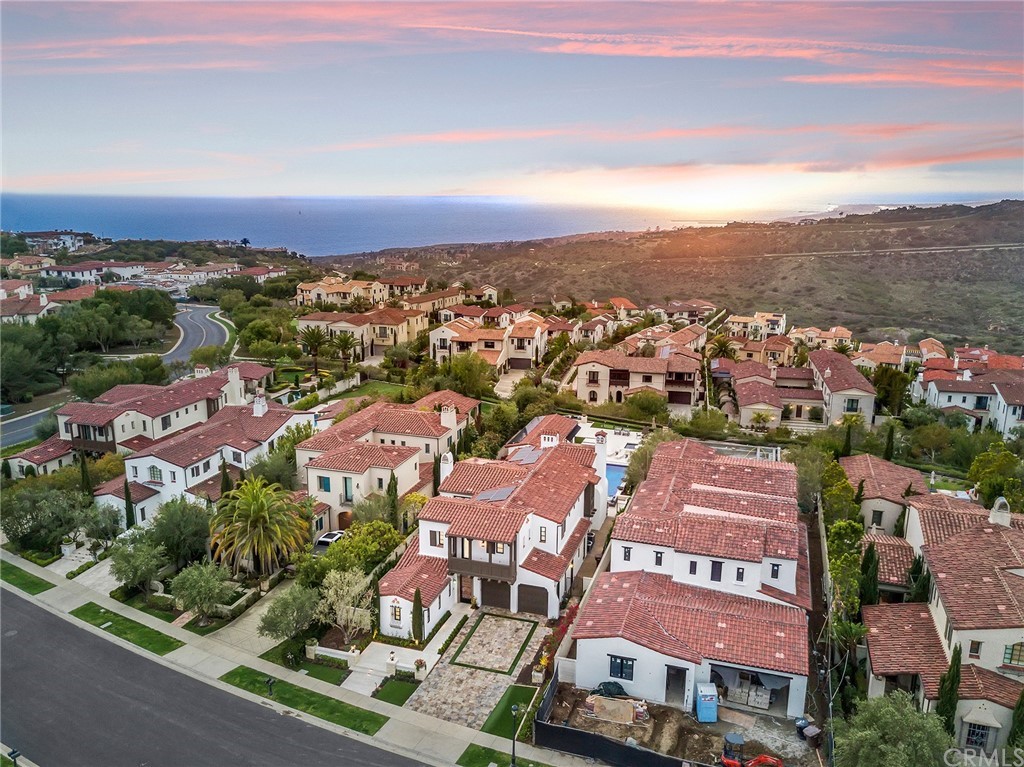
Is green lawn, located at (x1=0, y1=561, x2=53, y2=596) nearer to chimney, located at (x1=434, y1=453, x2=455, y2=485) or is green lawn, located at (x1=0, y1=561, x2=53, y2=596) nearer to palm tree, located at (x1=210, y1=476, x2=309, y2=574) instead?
palm tree, located at (x1=210, y1=476, x2=309, y2=574)

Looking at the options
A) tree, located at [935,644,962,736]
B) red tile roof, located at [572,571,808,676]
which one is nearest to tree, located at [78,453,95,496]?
red tile roof, located at [572,571,808,676]

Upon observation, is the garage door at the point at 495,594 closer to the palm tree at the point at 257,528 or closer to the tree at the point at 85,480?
the palm tree at the point at 257,528

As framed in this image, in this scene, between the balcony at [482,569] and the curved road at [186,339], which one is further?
the curved road at [186,339]

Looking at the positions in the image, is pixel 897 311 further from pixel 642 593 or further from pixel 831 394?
pixel 642 593

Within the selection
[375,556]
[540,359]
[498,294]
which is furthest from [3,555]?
[498,294]

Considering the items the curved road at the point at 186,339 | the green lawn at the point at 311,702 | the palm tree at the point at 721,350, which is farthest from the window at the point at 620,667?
the palm tree at the point at 721,350

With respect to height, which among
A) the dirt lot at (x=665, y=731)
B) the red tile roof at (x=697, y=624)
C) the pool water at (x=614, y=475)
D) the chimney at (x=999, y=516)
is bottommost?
the dirt lot at (x=665, y=731)

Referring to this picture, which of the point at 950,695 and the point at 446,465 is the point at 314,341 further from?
the point at 950,695

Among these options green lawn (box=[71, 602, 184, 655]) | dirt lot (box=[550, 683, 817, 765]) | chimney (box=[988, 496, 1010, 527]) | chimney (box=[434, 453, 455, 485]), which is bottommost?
green lawn (box=[71, 602, 184, 655])
